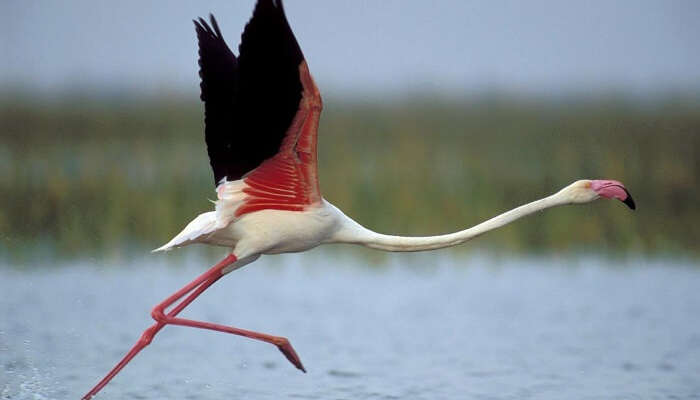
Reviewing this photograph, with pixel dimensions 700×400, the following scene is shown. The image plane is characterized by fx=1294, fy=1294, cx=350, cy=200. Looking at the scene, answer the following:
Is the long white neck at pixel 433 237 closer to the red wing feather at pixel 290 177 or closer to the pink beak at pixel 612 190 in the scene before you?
the pink beak at pixel 612 190

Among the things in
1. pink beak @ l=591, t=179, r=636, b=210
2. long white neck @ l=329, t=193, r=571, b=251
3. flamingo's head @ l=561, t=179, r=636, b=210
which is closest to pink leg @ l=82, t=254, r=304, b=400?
long white neck @ l=329, t=193, r=571, b=251

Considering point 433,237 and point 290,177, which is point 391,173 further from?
point 290,177

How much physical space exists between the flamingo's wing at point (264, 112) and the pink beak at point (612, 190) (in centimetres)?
178

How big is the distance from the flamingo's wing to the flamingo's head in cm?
163

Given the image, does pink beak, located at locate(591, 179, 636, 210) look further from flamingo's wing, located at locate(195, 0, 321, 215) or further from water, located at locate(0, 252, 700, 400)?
flamingo's wing, located at locate(195, 0, 321, 215)

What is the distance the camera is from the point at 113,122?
1602 centimetres

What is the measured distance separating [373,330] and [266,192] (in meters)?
3.66

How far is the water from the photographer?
30.5 feet

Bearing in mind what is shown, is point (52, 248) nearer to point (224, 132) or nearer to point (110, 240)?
point (110, 240)

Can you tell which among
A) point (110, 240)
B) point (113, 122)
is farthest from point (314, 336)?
point (113, 122)

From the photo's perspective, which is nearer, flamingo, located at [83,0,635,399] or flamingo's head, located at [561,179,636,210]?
Answer: flamingo, located at [83,0,635,399]

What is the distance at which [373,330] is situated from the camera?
11.7m

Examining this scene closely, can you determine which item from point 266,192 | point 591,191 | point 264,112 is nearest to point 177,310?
point 266,192

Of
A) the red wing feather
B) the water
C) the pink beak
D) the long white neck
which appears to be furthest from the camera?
the water
